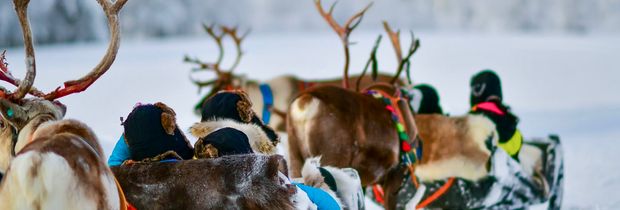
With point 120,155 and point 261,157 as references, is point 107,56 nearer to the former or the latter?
point 120,155

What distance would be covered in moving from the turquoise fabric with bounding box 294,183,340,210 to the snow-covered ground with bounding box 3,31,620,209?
3.82 m

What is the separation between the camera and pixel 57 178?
210 cm

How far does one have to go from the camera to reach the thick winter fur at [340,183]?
3375 millimetres

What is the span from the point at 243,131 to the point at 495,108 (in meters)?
2.51

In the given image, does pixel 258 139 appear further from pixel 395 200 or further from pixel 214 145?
pixel 395 200

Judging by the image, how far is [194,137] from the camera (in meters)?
3.19

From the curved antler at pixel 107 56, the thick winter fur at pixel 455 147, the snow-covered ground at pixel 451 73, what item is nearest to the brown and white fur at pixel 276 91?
the snow-covered ground at pixel 451 73

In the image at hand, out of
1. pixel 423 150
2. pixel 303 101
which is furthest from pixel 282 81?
pixel 303 101

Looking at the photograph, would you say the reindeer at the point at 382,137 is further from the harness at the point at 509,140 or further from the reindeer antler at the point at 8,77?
the reindeer antler at the point at 8,77

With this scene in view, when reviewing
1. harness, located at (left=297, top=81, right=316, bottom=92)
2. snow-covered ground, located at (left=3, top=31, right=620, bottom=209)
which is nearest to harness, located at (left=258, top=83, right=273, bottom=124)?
harness, located at (left=297, top=81, right=316, bottom=92)

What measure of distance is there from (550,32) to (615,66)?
13.6 ft

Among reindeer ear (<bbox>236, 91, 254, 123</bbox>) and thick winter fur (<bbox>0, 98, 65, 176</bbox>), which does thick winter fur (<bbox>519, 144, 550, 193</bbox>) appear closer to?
reindeer ear (<bbox>236, 91, 254, 123</bbox>)

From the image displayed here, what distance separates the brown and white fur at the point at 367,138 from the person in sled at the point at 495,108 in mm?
73

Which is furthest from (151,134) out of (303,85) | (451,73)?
(451,73)
